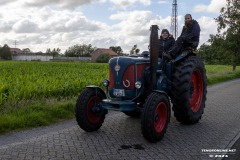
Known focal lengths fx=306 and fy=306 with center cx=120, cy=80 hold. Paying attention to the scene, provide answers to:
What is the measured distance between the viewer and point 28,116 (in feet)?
23.1

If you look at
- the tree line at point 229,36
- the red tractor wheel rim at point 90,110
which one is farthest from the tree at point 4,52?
the red tractor wheel rim at point 90,110

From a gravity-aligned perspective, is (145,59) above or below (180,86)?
above

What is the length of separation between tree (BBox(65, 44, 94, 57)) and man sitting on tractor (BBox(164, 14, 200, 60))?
9969 centimetres

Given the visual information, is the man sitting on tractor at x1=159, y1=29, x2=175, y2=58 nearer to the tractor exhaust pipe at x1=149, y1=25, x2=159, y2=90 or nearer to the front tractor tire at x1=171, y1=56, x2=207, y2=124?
the front tractor tire at x1=171, y1=56, x2=207, y2=124

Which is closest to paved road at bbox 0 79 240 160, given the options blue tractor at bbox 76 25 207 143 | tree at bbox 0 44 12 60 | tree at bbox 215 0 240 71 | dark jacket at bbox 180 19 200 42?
blue tractor at bbox 76 25 207 143

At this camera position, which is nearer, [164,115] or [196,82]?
[164,115]

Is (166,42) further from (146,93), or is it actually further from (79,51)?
(79,51)

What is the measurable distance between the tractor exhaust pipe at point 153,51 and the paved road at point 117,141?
1171 mm

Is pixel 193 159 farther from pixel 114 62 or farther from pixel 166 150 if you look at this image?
pixel 114 62

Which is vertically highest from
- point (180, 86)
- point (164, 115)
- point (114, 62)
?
point (114, 62)

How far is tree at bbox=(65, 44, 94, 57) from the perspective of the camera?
106 metres

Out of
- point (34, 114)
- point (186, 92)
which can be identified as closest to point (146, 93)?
point (186, 92)

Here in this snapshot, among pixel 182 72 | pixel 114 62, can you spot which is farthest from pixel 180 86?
pixel 114 62

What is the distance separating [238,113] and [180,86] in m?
3.20
